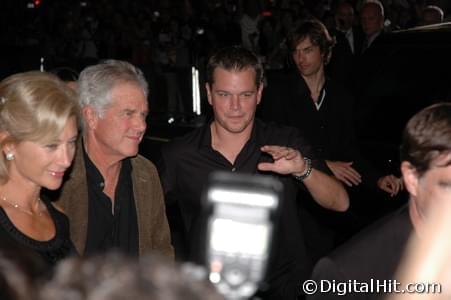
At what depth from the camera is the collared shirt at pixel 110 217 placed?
151 inches

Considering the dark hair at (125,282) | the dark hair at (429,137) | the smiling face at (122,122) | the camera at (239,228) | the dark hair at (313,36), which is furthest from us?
the dark hair at (313,36)

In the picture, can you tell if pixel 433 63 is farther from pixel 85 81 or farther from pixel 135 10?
pixel 135 10

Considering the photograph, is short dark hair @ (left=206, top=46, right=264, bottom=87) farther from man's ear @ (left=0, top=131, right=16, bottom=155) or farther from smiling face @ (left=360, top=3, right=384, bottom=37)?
smiling face @ (left=360, top=3, right=384, bottom=37)

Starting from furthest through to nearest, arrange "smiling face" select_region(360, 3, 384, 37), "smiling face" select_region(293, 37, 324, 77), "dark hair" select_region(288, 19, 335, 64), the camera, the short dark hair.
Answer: "smiling face" select_region(360, 3, 384, 37) → "dark hair" select_region(288, 19, 335, 64) → "smiling face" select_region(293, 37, 324, 77) → the short dark hair → the camera

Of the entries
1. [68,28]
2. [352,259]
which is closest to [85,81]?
[352,259]

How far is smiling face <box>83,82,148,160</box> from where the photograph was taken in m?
3.93

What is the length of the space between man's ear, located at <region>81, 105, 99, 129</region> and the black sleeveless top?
0.57 meters

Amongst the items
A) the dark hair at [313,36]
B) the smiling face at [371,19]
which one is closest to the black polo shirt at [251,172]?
the dark hair at [313,36]

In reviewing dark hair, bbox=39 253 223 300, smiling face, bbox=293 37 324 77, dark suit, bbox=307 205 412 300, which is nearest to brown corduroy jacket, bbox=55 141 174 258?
dark suit, bbox=307 205 412 300

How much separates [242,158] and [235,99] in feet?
0.99

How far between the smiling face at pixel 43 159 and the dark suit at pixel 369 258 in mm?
1118

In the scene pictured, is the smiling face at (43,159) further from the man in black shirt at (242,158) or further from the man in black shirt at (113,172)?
the man in black shirt at (242,158)

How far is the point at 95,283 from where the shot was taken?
4.74 feet

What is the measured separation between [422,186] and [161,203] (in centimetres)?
159
